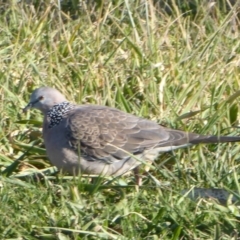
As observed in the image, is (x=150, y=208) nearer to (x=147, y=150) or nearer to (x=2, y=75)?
(x=147, y=150)

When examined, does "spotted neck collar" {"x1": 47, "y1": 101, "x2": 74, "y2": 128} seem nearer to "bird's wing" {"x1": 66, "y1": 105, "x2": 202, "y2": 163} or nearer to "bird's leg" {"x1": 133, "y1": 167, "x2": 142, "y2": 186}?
"bird's wing" {"x1": 66, "y1": 105, "x2": 202, "y2": 163}

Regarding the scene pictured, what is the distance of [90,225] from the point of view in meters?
4.79

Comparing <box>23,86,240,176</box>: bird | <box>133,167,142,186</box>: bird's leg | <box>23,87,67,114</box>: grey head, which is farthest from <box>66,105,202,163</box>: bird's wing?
<box>23,87,67,114</box>: grey head

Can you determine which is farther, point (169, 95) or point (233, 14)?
point (233, 14)

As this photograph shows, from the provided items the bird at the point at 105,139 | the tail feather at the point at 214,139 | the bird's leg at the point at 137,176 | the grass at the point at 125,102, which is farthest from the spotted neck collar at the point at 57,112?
the tail feather at the point at 214,139

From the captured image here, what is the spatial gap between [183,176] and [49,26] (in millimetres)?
2550

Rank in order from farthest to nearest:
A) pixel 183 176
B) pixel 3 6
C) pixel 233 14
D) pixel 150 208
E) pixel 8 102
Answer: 1. pixel 3 6
2. pixel 233 14
3. pixel 8 102
4. pixel 183 176
5. pixel 150 208

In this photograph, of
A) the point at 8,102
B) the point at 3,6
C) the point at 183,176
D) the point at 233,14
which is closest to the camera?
the point at 183,176

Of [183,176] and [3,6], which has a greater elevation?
[3,6]

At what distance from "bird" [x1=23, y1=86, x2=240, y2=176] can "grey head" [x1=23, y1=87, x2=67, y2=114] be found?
0.16 metres

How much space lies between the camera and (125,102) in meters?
6.55

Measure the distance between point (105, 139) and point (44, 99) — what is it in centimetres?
64

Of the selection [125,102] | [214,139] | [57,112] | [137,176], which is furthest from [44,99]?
[214,139]

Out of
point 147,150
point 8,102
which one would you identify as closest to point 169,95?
point 147,150
